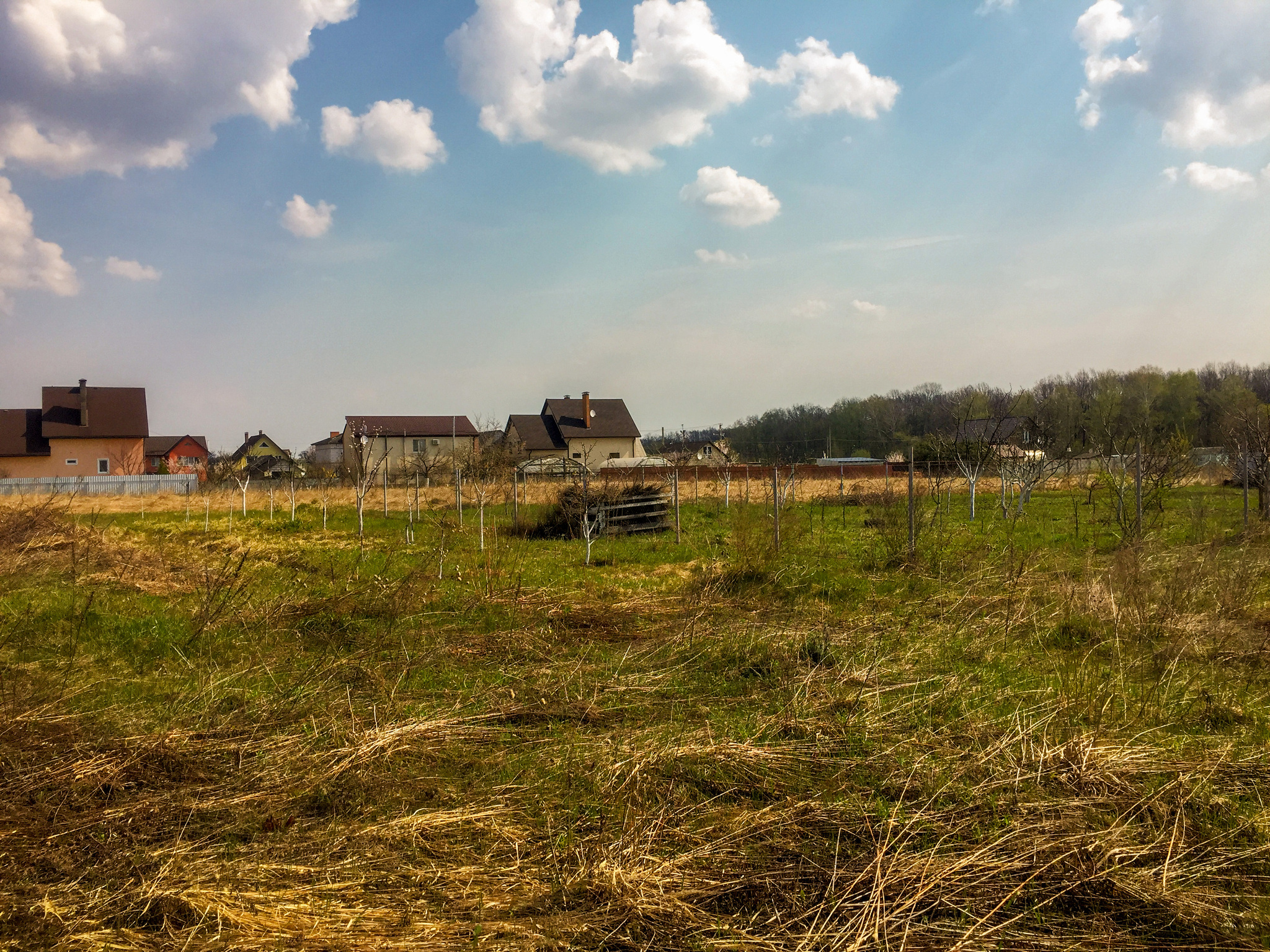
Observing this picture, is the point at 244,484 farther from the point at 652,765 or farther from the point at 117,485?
the point at 652,765

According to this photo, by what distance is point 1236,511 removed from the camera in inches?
660

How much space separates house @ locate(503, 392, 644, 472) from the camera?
2093 inches

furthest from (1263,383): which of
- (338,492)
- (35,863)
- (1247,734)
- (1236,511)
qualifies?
(35,863)

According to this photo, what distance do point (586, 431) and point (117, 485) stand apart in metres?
26.2

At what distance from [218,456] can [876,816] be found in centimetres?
3709

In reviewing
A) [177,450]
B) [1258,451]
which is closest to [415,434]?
[177,450]

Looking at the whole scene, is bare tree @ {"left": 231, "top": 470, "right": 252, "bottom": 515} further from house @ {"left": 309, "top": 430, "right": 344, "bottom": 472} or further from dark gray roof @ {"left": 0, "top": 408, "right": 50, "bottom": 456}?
house @ {"left": 309, "top": 430, "right": 344, "bottom": 472}

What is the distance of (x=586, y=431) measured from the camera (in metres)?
53.5

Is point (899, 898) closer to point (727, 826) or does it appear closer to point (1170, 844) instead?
point (727, 826)

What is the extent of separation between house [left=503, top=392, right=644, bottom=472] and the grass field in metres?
43.2

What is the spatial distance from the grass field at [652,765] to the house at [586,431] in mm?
43160

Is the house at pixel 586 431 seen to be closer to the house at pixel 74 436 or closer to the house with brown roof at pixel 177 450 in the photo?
the house at pixel 74 436

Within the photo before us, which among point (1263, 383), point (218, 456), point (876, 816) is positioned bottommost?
point (876, 816)

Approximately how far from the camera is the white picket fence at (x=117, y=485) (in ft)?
114
